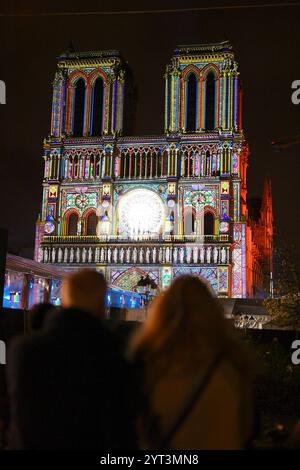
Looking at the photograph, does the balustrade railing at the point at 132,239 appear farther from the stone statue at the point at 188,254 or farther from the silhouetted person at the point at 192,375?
the silhouetted person at the point at 192,375

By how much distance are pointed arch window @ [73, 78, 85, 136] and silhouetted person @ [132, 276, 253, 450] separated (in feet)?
169

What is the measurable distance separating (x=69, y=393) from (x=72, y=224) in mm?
50149

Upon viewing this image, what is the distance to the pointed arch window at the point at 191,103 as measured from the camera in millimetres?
51688

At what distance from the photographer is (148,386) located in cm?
333

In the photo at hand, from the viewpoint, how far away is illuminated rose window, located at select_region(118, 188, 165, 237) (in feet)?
166

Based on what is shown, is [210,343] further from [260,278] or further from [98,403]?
[260,278]

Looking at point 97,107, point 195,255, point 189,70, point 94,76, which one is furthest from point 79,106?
point 195,255

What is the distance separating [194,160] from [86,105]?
36.4 feet

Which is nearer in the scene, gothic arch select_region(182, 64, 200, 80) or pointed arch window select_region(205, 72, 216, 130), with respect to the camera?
pointed arch window select_region(205, 72, 216, 130)

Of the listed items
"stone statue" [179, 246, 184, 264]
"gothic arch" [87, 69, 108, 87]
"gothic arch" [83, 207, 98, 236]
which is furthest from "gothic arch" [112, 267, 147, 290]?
"gothic arch" [87, 69, 108, 87]

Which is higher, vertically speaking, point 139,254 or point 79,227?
point 79,227

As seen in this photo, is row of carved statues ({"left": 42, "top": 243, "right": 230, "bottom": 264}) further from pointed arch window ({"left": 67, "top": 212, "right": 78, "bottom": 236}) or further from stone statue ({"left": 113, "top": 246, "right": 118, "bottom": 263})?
pointed arch window ({"left": 67, "top": 212, "right": 78, "bottom": 236})

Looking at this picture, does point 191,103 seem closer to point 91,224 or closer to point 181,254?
point 181,254

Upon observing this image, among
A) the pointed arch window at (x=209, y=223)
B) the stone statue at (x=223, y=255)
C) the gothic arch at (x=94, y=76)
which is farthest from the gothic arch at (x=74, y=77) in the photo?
the stone statue at (x=223, y=255)
